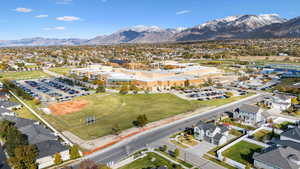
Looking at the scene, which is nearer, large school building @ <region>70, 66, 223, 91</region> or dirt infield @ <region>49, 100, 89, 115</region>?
dirt infield @ <region>49, 100, 89, 115</region>

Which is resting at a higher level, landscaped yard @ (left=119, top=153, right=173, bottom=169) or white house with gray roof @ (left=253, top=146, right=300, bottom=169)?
white house with gray roof @ (left=253, top=146, right=300, bottom=169)

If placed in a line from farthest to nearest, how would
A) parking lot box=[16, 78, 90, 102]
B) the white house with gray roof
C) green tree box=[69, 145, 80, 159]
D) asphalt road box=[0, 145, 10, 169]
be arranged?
parking lot box=[16, 78, 90, 102]
green tree box=[69, 145, 80, 159]
asphalt road box=[0, 145, 10, 169]
the white house with gray roof

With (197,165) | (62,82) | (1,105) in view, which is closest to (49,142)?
(197,165)

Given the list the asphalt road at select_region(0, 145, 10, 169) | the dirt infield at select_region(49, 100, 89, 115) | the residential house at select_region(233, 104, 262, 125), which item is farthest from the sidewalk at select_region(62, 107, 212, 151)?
the residential house at select_region(233, 104, 262, 125)

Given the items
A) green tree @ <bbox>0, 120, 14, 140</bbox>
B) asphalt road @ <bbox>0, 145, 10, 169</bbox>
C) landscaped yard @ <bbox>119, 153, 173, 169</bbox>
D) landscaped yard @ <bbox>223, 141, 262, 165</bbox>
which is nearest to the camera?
landscaped yard @ <bbox>119, 153, 173, 169</bbox>

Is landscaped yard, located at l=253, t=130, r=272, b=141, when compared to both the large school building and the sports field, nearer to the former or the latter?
the sports field

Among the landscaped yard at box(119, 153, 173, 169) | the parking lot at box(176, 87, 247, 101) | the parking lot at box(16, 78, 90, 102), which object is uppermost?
the parking lot at box(16, 78, 90, 102)

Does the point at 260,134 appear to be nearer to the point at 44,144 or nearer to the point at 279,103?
the point at 279,103

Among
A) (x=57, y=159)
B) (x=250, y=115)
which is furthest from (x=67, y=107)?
(x=250, y=115)
